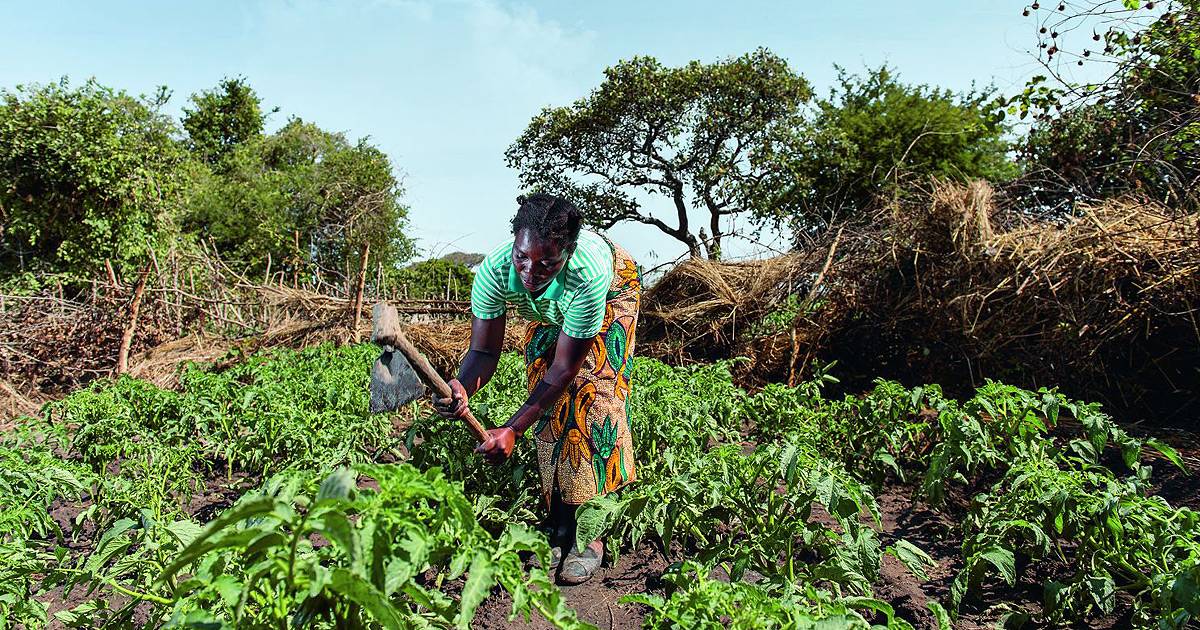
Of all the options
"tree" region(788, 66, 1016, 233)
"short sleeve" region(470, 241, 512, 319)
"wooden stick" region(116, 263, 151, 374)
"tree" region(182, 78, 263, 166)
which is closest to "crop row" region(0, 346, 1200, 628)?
"short sleeve" region(470, 241, 512, 319)

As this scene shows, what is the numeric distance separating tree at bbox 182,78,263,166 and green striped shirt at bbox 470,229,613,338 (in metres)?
24.3

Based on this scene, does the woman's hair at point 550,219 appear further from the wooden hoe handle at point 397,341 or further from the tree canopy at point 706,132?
the tree canopy at point 706,132

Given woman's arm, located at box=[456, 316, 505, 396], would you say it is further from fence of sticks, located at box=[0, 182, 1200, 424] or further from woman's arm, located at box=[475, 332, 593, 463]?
fence of sticks, located at box=[0, 182, 1200, 424]

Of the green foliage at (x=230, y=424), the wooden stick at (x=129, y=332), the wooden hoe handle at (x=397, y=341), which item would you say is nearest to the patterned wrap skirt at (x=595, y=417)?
the wooden hoe handle at (x=397, y=341)

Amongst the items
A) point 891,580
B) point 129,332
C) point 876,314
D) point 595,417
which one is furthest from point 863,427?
point 129,332

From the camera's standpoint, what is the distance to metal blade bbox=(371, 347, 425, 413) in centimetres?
203

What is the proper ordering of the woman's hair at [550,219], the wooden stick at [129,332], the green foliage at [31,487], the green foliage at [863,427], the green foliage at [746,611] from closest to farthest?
the green foliage at [746,611] < the woman's hair at [550,219] < the green foliage at [31,487] < the green foliage at [863,427] < the wooden stick at [129,332]

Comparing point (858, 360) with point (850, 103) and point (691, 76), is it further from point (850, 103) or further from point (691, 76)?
point (691, 76)

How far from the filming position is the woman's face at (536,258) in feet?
7.67

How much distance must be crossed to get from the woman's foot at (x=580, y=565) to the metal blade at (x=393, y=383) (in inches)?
38.7

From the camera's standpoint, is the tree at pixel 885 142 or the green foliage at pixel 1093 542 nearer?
the green foliage at pixel 1093 542

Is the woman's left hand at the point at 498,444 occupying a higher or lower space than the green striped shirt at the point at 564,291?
lower

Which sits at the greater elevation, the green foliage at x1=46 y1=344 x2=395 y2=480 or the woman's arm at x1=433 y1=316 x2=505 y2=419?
the woman's arm at x1=433 y1=316 x2=505 y2=419

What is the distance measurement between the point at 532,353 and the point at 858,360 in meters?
4.33
